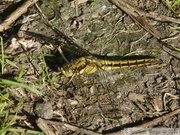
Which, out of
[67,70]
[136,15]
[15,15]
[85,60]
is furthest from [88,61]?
[15,15]

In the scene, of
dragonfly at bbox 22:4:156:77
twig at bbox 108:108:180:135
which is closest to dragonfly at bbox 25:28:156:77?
dragonfly at bbox 22:4:156:77

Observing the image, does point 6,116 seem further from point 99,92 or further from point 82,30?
point 82,30

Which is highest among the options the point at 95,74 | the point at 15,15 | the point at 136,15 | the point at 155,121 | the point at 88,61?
the point at 15,15

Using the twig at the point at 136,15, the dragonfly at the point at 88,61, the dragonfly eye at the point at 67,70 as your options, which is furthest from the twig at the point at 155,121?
the twig at the point at 136,15

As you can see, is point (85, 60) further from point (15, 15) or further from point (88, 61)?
point (15, 15)

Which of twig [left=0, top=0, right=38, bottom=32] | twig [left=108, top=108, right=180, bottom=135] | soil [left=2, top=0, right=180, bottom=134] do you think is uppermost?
twig [left=0, top=0, right=38, bottom=32]

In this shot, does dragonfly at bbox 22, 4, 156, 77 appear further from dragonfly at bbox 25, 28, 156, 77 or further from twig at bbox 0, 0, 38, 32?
twig at bbox 0, 0, 38, 32

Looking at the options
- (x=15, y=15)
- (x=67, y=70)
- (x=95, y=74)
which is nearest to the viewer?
(x=67, y=70)
